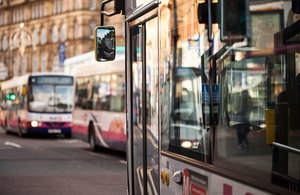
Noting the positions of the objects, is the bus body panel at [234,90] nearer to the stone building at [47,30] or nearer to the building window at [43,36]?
the stone building at [47,30]

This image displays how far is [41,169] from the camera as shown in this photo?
15039 millimetres

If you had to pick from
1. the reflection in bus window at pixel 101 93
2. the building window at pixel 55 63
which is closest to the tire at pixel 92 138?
the reflection in bus window at pixel 101 93

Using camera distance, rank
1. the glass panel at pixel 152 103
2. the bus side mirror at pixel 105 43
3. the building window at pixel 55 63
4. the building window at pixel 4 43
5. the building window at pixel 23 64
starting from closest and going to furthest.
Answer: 1. the glass panel at pixel 152 103
2. the bus side mirror at pixel 105 43
3. the building window at pixel 55 63
4. the building window at pixel 23 64
5. the building window at pixel 4 43

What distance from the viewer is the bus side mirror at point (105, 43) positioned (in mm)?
6375

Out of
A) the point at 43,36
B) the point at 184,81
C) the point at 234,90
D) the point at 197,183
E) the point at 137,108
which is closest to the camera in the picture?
the point at 234,90

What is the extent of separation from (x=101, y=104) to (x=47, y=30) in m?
81.3

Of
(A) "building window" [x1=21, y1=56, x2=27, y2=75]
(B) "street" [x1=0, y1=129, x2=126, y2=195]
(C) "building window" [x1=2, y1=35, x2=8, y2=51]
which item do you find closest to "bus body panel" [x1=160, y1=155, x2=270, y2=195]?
(B) "street" [x1=0, y1=129, x2=126, y2=195]

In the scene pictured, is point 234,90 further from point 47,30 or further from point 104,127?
point 47,30

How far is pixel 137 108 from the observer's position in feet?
19.7

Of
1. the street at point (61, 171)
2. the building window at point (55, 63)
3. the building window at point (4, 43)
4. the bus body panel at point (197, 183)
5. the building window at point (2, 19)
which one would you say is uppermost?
the building window at point (2, 19)

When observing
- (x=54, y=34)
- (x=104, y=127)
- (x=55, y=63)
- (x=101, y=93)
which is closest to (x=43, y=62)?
(x=55, y=63)

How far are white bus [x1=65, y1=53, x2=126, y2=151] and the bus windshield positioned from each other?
6.68m

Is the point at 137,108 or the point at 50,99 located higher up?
the point at 50,99

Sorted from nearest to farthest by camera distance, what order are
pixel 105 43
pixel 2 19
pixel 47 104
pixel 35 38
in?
pixel 105 43 < pixel 47 104 < pixel 35 38 < pixel 2 19
